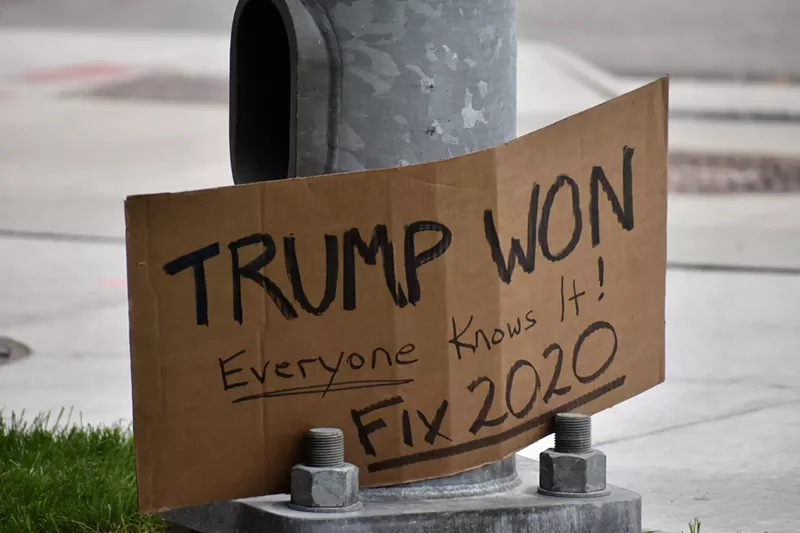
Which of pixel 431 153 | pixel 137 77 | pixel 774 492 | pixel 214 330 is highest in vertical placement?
pixel 137 77

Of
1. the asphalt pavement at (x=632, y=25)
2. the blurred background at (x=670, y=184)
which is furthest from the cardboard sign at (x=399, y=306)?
the asphalt pavement at (x=632, y=25)

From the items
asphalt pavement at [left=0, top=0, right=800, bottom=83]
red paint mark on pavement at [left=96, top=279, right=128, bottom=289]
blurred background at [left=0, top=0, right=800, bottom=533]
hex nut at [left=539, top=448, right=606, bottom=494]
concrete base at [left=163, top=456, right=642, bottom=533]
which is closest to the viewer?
concrete base at [left=163, top=456, right=642, bottom=533]

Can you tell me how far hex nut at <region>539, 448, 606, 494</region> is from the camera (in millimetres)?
2693

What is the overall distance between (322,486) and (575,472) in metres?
0.51

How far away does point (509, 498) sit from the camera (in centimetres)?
275

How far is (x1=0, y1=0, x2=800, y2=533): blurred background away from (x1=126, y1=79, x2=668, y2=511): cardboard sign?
1.08 metres

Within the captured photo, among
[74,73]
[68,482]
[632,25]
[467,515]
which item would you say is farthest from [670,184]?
[632,25]

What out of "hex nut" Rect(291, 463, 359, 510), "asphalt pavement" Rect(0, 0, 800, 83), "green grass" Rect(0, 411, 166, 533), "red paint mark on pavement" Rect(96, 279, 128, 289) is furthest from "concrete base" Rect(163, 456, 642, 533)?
"asphalt pavement" Rect(0, 0, 800, 83)

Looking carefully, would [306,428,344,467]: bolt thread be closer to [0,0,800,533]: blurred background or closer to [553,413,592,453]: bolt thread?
[553,413,592,453]: bolt thread

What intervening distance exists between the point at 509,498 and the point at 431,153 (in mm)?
Answer: 694

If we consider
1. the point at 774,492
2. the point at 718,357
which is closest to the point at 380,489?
the point at 774,492

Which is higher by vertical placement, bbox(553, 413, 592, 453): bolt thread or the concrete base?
bbox(553, 413, 592, 453): bolt thread

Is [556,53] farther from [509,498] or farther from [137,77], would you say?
[509,498]

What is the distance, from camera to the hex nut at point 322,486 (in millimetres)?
2496
